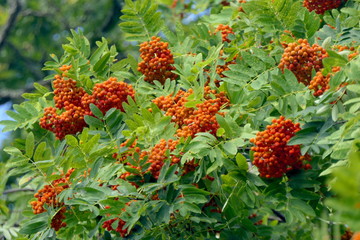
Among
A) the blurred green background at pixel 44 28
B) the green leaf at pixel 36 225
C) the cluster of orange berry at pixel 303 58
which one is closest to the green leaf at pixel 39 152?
the green leaf at pixel 36 225

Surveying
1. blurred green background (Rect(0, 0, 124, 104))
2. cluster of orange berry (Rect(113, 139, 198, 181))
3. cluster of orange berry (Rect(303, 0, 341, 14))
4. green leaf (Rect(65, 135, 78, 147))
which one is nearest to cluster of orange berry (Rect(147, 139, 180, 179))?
cluster of orange berry (Rect(113, 139, 198, 181))

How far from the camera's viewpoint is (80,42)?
2943 mm

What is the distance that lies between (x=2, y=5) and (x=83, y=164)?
651 cm

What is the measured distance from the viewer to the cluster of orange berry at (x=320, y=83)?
2.22 metres

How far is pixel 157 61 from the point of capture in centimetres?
280

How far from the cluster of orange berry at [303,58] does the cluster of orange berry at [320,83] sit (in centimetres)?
9

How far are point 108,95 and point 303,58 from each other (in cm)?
83

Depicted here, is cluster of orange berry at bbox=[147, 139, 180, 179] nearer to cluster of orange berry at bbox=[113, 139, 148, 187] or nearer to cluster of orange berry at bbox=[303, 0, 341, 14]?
cluster of orange berry at bbox=[113, 139, 148, 187]

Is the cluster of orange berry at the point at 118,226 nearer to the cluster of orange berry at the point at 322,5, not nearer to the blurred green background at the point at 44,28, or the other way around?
the cluster of orange berry at the point at 322,5

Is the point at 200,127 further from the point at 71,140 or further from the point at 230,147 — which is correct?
the point at 71,140

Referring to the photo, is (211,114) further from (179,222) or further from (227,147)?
(179,222)

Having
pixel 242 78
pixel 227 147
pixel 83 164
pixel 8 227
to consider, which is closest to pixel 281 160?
pixel 227 147

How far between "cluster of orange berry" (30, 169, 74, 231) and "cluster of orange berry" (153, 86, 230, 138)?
478 mm

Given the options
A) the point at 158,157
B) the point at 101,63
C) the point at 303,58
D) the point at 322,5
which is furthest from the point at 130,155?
the point at 322,5
